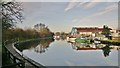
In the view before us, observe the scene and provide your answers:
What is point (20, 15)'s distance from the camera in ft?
31.9

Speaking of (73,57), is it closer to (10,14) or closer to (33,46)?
(10,14)

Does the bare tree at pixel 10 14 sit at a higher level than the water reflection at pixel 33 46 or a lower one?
higher

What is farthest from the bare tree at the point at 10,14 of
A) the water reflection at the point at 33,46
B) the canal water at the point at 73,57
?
the water reflection at the point at 33,46

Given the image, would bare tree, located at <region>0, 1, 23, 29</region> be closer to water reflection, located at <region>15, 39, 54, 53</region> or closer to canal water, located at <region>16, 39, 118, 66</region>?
canal water, located at <region>16, 39, 118, 66</region>

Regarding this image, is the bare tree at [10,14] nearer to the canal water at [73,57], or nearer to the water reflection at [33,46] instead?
the canal water at [73,57]

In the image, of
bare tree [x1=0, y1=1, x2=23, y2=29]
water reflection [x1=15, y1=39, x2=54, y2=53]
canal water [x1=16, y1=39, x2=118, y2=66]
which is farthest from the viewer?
water reflection [x1=15, y1=39, x2=54, y2=53]

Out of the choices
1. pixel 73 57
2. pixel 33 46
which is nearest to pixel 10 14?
pixel 73 57

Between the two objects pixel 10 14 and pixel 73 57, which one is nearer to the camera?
pixel 10 14

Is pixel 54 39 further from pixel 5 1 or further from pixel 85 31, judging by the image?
pixel 5 1

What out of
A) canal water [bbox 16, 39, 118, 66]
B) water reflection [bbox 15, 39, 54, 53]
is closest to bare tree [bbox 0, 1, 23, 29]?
canal water [bbox 16, 39, 118, 66]

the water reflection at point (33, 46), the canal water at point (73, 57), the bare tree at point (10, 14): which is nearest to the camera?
the bare tree at point (10, 14)

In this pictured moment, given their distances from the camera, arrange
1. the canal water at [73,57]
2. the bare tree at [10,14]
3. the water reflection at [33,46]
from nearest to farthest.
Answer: the bare tree at [10,14] → the canal water at [73,57] → the water reflection at [33,46]

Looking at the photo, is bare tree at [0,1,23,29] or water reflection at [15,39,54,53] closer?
bare tree at [0,1,23,29]

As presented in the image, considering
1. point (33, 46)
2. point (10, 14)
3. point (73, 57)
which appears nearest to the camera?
point (10, 14)
